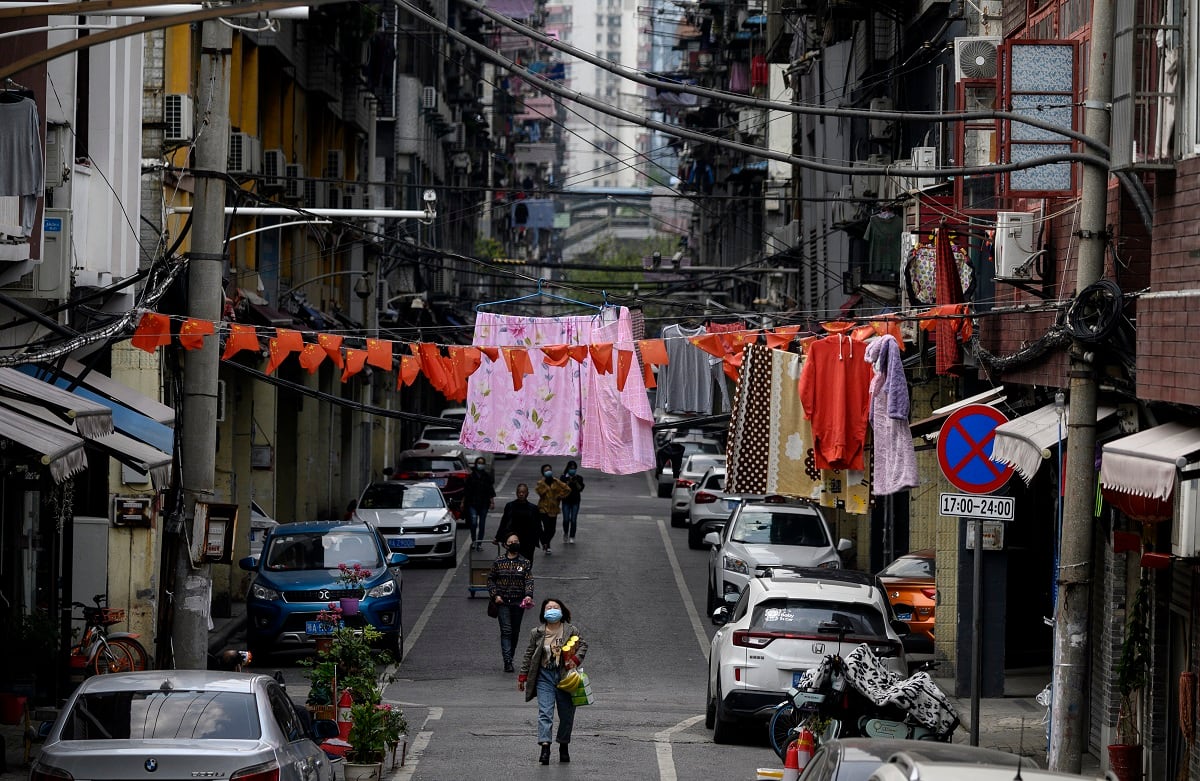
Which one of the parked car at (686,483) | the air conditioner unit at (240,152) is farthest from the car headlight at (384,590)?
the parked car at (686,483)

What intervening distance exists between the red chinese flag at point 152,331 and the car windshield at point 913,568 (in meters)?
11.7

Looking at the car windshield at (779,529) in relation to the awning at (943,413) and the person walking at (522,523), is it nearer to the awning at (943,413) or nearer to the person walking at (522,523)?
the person walking at (522,523)

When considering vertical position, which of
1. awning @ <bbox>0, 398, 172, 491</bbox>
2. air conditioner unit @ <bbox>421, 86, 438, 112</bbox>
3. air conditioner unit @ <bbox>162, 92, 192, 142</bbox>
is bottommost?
awning @ <bbox>0, 398, 172, 491</bbox>

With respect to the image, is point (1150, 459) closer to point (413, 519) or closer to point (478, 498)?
point (413, 519)

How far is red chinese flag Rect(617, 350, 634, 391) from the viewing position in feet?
63.2

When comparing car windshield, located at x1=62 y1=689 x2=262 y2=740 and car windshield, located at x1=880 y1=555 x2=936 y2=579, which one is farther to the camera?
car windshield, located at x1=880 y1=555 x2=936 y2=579

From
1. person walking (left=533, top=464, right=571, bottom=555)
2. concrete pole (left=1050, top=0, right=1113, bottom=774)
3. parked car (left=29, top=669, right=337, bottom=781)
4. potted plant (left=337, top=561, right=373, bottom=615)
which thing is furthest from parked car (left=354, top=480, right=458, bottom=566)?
concrete pole (left=1050, top=0, right=1113, bottom=774)

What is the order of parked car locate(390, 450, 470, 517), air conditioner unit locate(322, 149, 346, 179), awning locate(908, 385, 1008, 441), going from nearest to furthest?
1. awning locate(908, 385, 1008, 441)
2. air conditioner unit locate(322, 149, 346, 179)
3. parked car locate(390, 450, 470, 517)

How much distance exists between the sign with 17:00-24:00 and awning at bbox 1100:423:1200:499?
126 centimetres

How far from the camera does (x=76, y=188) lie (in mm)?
17234

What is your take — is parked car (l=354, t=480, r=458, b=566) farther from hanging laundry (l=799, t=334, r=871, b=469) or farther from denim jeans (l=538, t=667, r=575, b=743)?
denim jeans (l=538, t=667, r=575, b=743)

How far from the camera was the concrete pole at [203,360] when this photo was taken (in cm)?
1348

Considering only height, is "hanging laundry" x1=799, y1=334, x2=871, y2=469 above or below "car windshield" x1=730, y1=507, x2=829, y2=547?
above

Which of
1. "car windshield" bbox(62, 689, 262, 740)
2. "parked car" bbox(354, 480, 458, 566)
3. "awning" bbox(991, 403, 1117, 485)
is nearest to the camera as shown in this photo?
"car windshield" bbox(62, 689, 262, 740)
